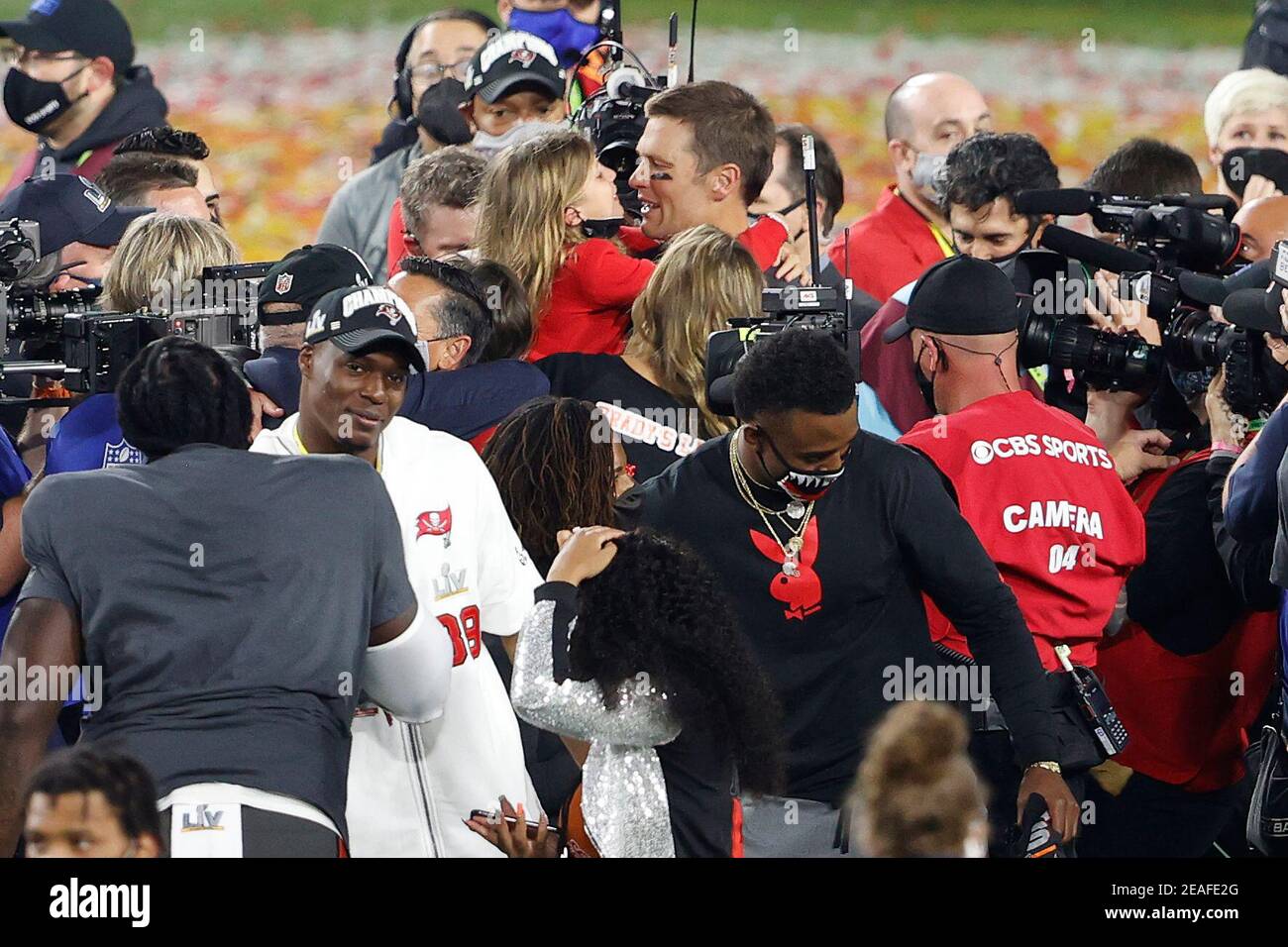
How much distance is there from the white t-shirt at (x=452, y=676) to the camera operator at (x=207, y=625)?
373mm

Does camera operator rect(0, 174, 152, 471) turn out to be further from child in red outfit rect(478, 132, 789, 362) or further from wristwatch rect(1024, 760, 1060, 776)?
wristwatch rect(1024, 760, 1060, 776)

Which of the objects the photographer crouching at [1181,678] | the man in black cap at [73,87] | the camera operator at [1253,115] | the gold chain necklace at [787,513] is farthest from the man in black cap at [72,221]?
the camera operator at [1253,115]

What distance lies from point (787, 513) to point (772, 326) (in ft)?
1.63

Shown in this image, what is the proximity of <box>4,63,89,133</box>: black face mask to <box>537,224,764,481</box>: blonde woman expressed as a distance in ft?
7.69

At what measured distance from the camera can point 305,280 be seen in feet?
13.7

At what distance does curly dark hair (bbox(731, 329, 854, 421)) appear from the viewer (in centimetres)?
370

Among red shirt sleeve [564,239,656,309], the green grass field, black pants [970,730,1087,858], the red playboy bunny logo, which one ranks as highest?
the green grass field

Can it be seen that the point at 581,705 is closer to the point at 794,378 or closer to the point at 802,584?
the point at 802,584

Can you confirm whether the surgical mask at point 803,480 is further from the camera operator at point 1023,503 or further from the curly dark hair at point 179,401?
the curly dark hair at point 179,401

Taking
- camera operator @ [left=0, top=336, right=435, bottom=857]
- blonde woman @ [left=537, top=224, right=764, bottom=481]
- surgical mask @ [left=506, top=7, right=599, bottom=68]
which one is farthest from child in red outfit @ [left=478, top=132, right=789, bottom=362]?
camera operator @ [left=0, top=336, right=435, bottom=857]

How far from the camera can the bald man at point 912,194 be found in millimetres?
5770

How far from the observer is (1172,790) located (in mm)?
4566
